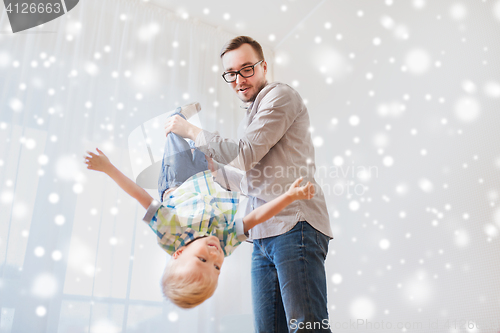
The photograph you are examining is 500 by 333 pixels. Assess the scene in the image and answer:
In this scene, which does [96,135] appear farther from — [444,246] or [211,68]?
[444,246]

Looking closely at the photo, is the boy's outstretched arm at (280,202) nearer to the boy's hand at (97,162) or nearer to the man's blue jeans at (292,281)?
the man's blue jeans at (292,281)

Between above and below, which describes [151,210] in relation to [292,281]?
above

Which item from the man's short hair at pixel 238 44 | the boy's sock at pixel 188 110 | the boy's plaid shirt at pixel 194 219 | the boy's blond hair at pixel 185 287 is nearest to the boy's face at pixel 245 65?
the man's short hair at pixel 238 44

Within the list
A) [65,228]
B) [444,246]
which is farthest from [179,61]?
[444,246]

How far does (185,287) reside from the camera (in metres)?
1.01

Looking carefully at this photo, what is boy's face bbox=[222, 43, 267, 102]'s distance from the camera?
1.25 meters

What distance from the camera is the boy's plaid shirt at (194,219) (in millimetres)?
1024

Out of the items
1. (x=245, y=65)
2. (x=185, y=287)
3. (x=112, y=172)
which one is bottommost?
(x=185, y=287)

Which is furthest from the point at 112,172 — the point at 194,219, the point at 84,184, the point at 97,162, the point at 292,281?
the point at 84,184

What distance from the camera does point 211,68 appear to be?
2.66 meters

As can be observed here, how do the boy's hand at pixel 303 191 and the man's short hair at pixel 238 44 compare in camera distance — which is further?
the man's short hair at pixel 238 44

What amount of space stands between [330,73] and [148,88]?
116 centimetres

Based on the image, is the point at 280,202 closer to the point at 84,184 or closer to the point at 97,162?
the point at 97,162

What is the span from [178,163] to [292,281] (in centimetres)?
61
